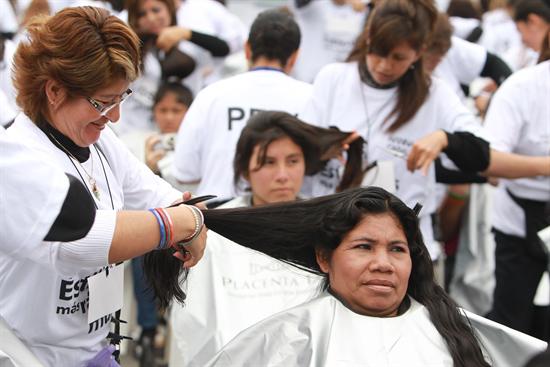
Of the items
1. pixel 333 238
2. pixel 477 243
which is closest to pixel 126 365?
pixel 477 243

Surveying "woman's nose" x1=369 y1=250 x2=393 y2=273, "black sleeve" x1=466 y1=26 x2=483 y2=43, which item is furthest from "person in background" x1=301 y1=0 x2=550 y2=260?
"black sleeve" x1=466 y1=26 x2=483 y2=43

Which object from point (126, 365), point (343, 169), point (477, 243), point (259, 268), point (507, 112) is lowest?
point (126, 365)

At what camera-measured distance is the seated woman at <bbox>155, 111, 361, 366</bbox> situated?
372 centimetres

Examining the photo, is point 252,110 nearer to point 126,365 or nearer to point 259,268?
point 259,268

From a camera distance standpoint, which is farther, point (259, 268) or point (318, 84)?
point (318, 84)

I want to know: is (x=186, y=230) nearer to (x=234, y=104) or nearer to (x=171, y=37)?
(x=234, y=104)

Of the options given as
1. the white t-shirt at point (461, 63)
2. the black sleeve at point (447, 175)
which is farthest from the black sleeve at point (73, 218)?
the white t-shirt at point (461, 63)

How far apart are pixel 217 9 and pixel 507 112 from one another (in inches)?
110

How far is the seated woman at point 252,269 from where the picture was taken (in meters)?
3.72

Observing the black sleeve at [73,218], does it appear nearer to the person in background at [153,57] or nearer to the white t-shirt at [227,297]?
the white t-shirt at [227,297]

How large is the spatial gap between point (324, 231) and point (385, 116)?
1194 millimetres

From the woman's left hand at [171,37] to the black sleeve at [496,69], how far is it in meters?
1.80

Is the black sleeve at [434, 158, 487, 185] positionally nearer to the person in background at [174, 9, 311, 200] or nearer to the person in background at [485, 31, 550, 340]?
the person in background at [485, 31, 550, 340]

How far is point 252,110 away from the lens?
4.50 m
